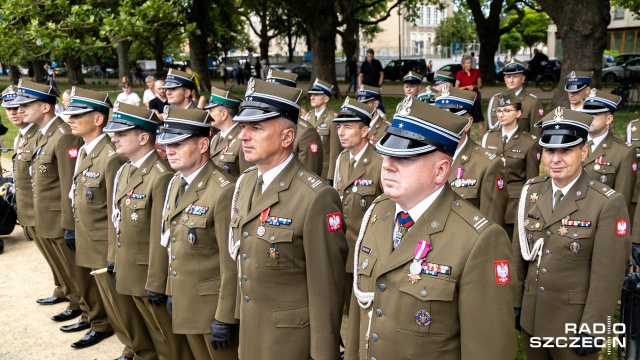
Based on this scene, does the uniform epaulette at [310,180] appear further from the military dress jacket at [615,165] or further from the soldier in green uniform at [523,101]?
the soldier in green uniform at [523,101]

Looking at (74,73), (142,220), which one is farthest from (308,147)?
(74,73)

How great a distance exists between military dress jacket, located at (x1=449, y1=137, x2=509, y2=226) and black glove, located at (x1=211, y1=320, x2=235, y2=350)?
8.20ft

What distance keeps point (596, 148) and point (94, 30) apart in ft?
28.6

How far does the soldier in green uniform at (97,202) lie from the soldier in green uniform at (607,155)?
4.56m

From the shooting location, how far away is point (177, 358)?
477 cm

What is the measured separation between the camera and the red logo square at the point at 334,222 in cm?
339

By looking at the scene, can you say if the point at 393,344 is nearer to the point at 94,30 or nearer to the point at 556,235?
the point at 556,235

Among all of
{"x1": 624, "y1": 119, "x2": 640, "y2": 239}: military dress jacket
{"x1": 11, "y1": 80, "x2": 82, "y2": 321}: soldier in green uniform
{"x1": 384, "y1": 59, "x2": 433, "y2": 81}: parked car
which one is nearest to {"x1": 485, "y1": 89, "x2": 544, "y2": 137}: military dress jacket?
{"x1": 624, "y1": 119, "x2": 640, "y2": 239}: military dress jacket

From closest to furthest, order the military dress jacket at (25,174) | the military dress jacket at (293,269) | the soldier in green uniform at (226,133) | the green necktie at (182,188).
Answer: the military dress jacket at (293,269)
the green necktie at (182,188)
the military dress jacket at (25,174)
the soldier in green uniform at (226,133)

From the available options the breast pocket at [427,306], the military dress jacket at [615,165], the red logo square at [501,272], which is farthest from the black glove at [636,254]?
the breast pocket at [427,306]

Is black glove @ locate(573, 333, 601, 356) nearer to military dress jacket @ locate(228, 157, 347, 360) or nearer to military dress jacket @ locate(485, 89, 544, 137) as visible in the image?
military dress jacket @ locate(228, 157, 347, 360)

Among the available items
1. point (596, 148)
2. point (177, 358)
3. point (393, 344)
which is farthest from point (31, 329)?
point (596, 148)

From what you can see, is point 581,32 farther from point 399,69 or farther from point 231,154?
point 399,69

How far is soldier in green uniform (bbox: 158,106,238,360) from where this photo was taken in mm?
4031
